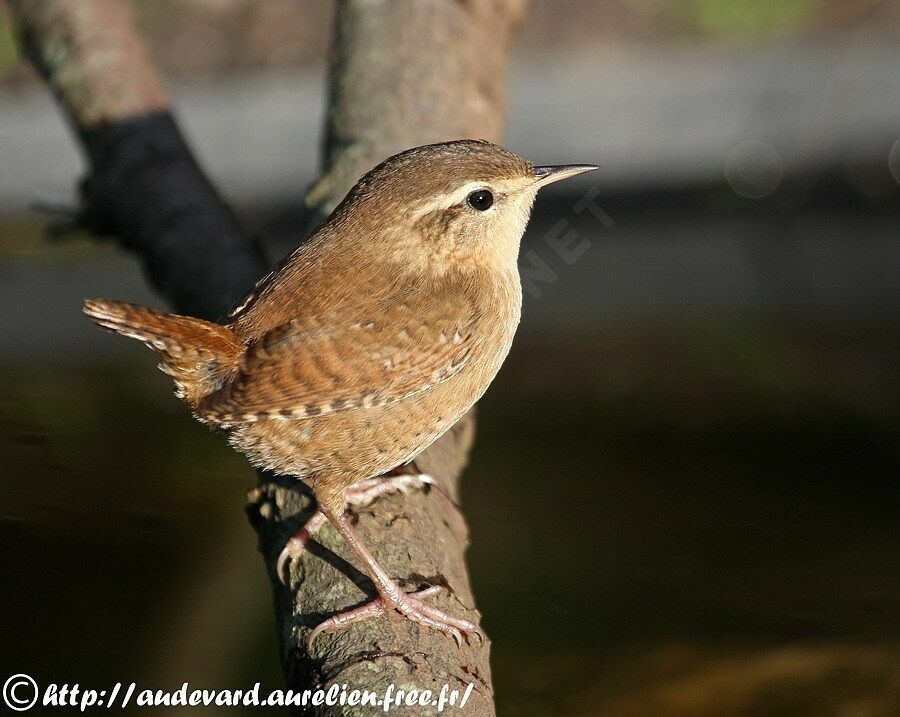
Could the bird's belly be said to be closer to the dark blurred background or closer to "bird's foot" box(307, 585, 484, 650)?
"bird's foot" box(307, 585, 484, 650)

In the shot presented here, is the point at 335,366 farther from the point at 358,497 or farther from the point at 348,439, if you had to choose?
the point at 358,497

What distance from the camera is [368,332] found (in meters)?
3.21

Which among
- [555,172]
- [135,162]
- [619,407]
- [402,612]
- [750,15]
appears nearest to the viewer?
[402,612]

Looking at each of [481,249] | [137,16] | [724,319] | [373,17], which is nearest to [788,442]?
[724,319]

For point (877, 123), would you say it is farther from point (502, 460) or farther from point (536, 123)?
point (502, 460)

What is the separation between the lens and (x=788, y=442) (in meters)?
4.93

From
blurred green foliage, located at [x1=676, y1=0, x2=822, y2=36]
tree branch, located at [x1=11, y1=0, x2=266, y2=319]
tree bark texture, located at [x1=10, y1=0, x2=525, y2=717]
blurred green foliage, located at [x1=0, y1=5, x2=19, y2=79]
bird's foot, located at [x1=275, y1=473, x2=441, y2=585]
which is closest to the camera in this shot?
bird's foot, located at [x1=275, y1=473, x2=441, y2=585]

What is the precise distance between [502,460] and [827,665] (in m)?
1.61

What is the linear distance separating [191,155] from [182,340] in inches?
57.1

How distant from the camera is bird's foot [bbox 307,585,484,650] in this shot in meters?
2.74

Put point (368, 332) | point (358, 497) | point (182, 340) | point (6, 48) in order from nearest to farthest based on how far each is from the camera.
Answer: point (182, 340), point (368, 332), point (358, 497), point (6, 48)

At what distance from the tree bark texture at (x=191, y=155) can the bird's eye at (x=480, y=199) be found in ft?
2.42

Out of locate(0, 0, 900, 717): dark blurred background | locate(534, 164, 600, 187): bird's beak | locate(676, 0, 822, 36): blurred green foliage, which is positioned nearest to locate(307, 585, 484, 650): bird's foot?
locate(0, 0, 900, 717): dark blurred background

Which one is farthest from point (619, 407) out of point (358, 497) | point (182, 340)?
point (182, 340)
